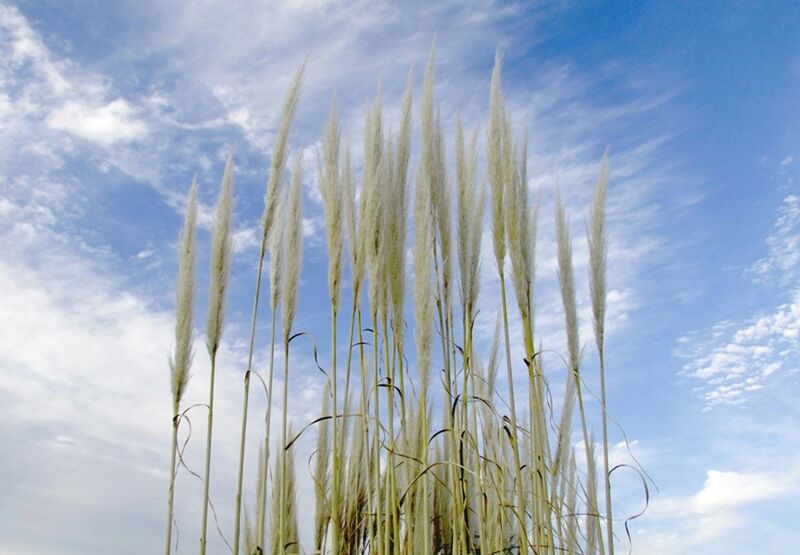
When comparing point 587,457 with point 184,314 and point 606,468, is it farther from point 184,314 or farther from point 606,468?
point 184,314

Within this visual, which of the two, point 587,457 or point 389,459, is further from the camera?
point 587,457

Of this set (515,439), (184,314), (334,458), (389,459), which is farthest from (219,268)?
(515,439)

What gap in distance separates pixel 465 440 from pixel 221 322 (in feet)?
2.77

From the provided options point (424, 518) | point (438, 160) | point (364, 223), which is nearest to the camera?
point (424, 518)

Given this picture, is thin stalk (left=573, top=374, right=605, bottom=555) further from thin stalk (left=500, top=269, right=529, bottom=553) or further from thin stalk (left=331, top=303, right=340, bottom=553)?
thin stalk (left=331, top=303, right=340, bottom=553)

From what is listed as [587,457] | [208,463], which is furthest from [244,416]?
[587,457]

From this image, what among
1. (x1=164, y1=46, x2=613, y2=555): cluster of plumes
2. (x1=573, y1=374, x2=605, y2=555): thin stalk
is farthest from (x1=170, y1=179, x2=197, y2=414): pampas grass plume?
(x1=573, y1=374, x2=605, y2=555): thin stalk

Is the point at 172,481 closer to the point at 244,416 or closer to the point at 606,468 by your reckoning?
the point at 244,416

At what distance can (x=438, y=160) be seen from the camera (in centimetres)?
225

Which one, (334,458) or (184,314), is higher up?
(184,314)

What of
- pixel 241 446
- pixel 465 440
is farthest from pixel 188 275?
pixel 465 440

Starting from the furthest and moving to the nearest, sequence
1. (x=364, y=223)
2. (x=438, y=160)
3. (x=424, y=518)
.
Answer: (x=438, y=160) < (x=364, y=223) < (x=424, y=518)

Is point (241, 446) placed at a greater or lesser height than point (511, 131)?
lesser

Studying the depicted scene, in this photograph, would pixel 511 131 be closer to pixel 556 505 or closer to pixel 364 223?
pixel 364 223
